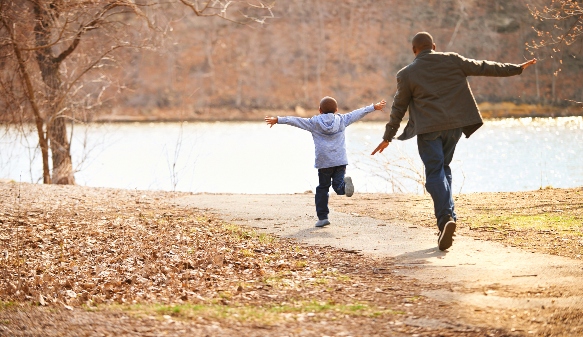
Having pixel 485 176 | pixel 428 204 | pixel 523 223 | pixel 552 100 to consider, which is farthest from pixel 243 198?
pixel 552 100

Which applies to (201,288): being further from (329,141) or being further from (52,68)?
(52,68)

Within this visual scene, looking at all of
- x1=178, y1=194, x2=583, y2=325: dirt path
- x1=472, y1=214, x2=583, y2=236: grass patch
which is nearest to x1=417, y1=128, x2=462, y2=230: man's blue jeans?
x1=178, y1=194, x2=583, y2=325: dirt path

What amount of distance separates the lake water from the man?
6254mm

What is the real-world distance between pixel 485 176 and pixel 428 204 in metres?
11.0

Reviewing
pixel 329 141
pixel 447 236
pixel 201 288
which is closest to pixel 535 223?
pixel 447 236

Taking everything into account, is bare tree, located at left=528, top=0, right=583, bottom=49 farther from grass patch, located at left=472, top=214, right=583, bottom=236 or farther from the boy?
the boy

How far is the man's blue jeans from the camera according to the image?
7.52 metres

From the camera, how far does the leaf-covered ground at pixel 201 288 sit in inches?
197

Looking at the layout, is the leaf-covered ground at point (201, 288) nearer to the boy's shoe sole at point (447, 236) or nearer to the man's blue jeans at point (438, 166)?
the boy's shoe sole at point (447, 236)

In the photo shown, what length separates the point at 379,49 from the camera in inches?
2655

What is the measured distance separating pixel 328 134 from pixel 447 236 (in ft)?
8.54

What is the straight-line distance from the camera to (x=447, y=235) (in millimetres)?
7445

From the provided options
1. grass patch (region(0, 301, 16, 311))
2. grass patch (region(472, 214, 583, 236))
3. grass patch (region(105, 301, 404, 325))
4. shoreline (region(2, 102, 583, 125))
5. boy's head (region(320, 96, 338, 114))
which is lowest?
grass patch (region(105, 301, 404, 325))

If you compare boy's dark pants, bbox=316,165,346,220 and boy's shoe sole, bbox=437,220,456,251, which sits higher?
boy's dark pants, bbox=316,165,346,220
